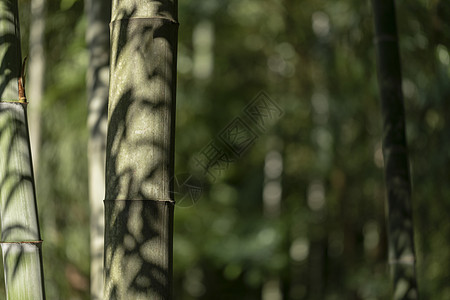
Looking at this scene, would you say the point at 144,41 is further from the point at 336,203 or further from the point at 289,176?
the point at 289,176

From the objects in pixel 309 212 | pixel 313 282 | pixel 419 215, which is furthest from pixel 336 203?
pixel 419 215

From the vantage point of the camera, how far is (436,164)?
18.5ft

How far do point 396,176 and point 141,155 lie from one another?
4.24 feet

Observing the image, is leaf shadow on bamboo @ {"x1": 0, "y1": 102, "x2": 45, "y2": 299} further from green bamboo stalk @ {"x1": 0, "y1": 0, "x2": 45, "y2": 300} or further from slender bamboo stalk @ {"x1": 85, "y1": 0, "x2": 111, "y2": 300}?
slender bamboo stalk @ {"x1": 85, "y1": 0, "x2": 111, "y2": 300}

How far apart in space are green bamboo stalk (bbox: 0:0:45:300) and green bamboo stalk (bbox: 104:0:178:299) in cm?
37

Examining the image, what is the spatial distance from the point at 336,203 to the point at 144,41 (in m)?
8.91

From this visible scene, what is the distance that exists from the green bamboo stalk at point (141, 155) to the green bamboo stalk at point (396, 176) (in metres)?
1.22

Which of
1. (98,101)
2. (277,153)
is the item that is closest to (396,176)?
(98,101)

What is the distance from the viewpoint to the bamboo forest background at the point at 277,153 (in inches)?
260

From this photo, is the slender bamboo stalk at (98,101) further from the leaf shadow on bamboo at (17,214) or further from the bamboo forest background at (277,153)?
the bamboo forest background at (277,153)

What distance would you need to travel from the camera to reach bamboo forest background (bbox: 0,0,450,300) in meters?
6.61

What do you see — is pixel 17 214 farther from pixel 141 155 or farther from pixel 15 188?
pixel 141 155

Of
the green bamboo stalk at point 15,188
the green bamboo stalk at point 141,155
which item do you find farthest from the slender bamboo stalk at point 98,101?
the green bamboo stalk at point 141,155

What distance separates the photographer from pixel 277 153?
10.2 m
